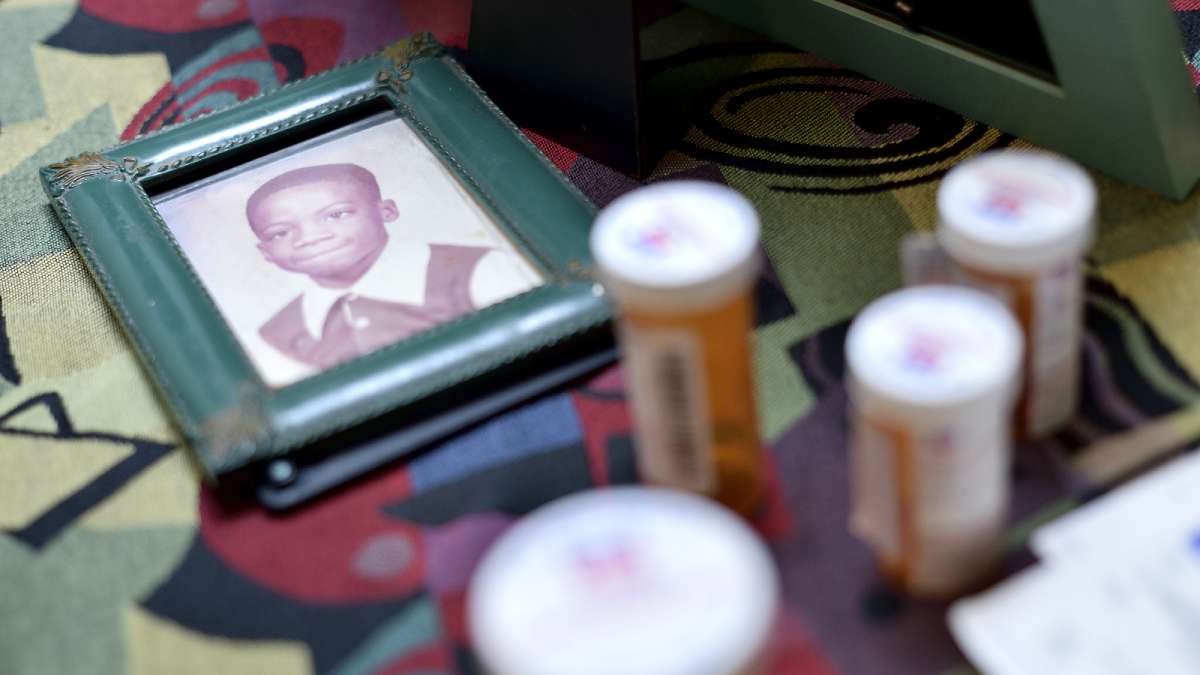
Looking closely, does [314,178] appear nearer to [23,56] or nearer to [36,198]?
[36,198]

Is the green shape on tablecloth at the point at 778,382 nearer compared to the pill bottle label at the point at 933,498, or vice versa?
the pill bottle label at the point at 933,498

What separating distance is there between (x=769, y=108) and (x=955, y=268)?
1.06 feet

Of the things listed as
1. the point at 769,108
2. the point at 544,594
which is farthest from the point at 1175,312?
the point at 544,594

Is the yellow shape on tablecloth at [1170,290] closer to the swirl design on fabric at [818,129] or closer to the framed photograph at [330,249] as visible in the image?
the swirl design on fabric at [818,129]

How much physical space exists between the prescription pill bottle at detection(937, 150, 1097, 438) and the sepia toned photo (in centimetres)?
27

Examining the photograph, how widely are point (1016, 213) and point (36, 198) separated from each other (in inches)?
27.9

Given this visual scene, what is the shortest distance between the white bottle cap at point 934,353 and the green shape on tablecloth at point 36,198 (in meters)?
0.61

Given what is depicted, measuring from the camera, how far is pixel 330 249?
0.85 meters

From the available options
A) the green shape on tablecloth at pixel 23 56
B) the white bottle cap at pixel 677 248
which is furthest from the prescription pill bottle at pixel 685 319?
the green shape on tablecloth at pixel 23 56

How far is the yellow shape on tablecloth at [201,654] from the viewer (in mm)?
662

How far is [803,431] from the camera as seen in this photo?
73cm

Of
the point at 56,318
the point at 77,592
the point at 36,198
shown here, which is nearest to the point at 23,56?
the point at 36,198

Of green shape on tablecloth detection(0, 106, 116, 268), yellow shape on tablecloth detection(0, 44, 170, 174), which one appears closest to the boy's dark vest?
green shape on tablecloth detection(0, 106, 116, 268)

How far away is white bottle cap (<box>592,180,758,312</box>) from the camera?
58 cm
